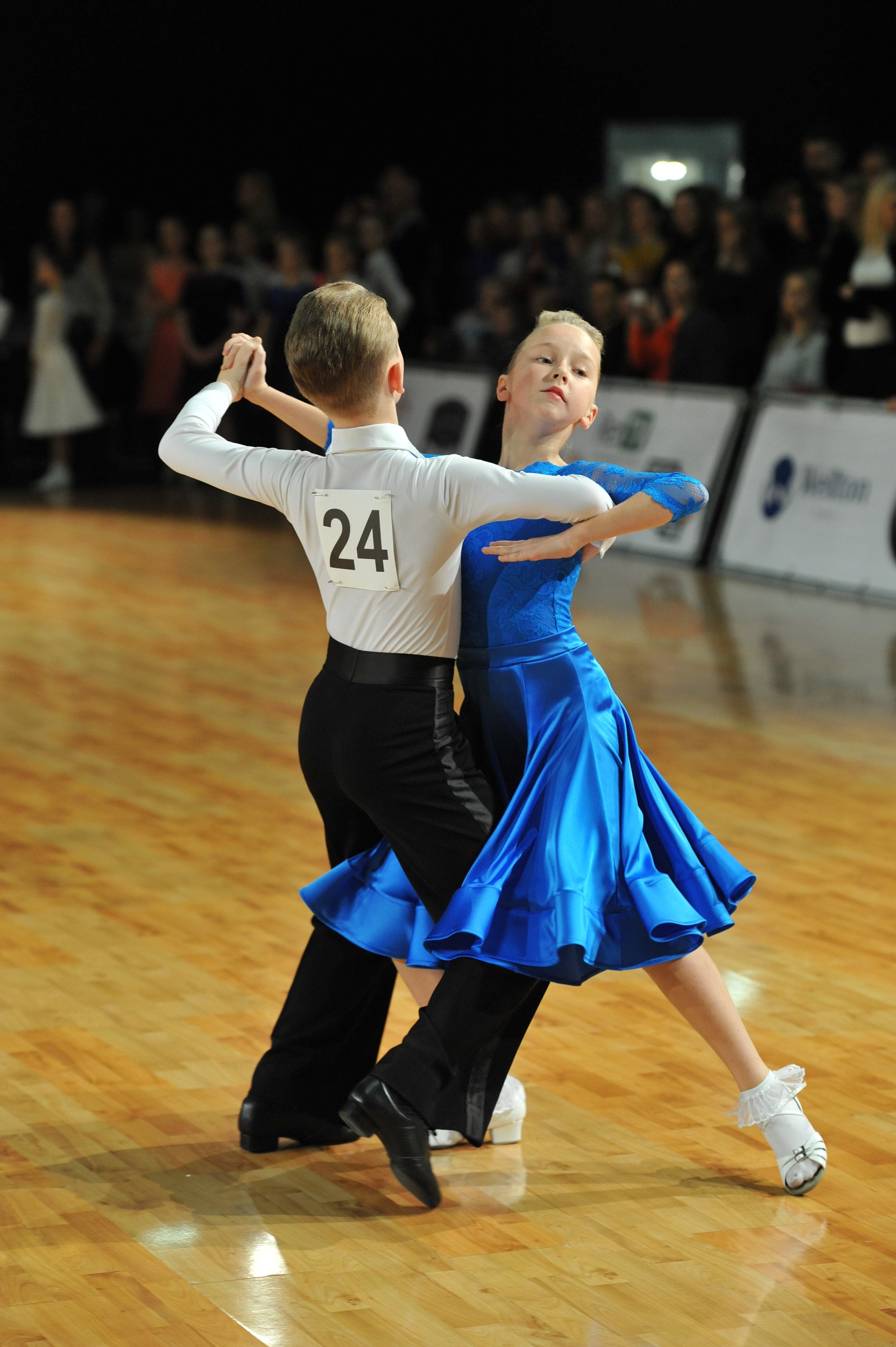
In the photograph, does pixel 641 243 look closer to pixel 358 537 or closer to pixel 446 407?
pixel 446 407

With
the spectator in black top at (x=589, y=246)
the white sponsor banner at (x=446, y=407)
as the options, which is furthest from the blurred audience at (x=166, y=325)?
the spectator in black top at (x=589, y=246)

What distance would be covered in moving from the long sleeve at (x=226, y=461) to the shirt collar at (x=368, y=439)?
0.27ft

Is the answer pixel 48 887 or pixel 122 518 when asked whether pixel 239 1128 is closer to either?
pixel 48 887

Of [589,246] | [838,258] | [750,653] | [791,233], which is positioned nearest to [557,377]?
[750,653]

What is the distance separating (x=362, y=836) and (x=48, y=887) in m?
1.87

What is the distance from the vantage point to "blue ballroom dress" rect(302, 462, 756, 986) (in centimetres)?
292

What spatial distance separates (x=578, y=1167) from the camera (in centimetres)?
319

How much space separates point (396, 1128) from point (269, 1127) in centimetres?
42

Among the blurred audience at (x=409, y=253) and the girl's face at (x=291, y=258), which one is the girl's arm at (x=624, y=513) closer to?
the blurred audience at (x=409, y=253)

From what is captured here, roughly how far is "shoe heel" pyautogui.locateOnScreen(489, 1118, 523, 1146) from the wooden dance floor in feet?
0.11

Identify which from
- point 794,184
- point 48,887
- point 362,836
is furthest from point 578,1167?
point 794,184

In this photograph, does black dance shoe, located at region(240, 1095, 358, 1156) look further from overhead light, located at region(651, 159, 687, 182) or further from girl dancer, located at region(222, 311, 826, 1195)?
overhead light, located at region(651, 159, 687, 182)

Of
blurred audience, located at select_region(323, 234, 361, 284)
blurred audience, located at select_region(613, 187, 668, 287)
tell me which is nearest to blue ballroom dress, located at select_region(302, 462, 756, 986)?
blurred audience, located at select_region(613, 187, 668, 287)

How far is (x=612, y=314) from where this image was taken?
38.3ft
